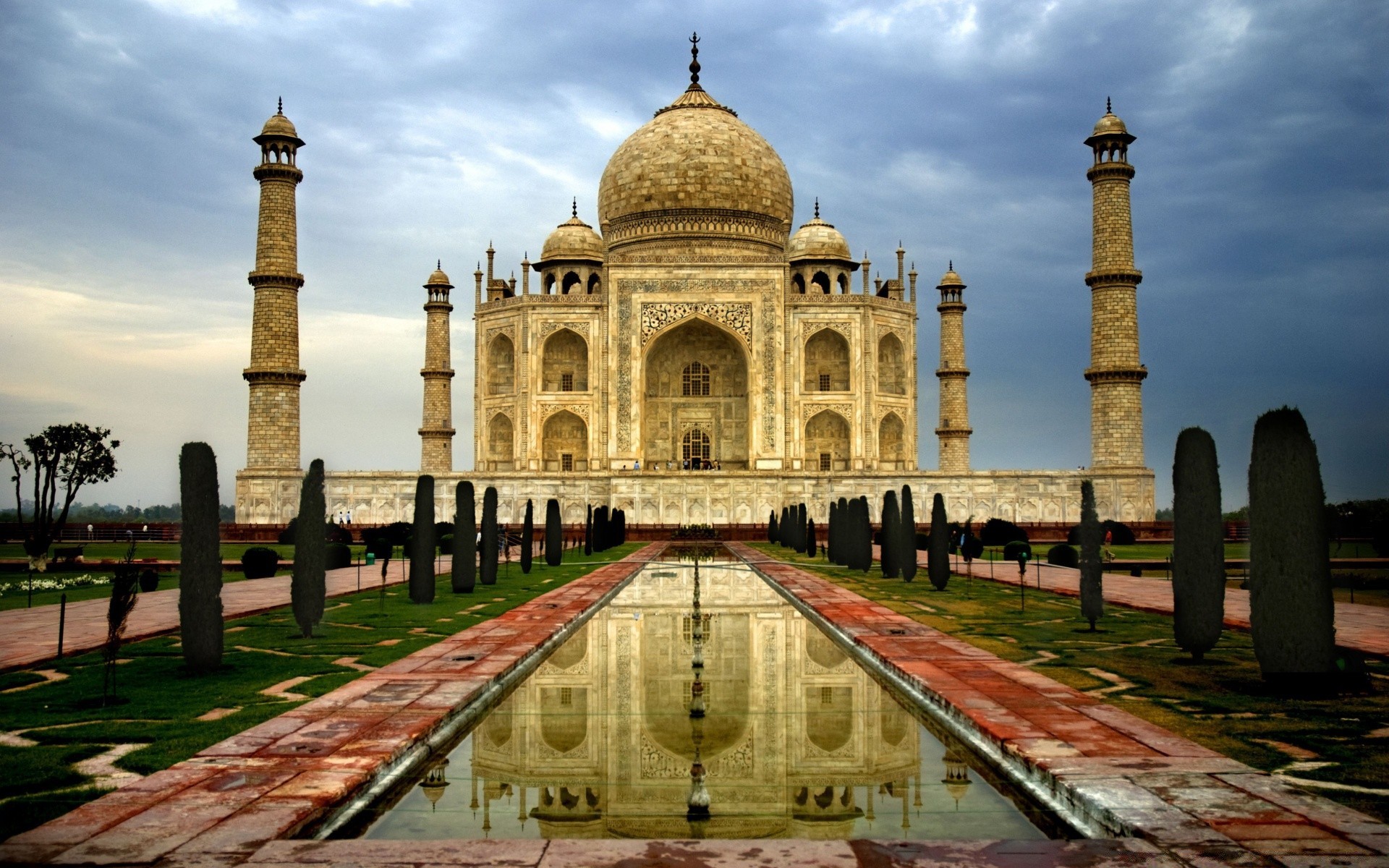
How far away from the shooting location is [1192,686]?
5938 mm

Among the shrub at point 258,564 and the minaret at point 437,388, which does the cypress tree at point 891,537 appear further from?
the minaret at point 437,388

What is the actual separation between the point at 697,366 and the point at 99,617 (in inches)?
992

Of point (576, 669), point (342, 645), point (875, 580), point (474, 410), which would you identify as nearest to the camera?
point (576, 669)

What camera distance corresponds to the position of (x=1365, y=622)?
905 cm

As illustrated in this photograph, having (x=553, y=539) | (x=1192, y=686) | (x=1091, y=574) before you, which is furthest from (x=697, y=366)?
(x=1192, y=686)

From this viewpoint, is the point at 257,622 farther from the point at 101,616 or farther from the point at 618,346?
the point at 618,346

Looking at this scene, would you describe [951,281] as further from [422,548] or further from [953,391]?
[422,548]

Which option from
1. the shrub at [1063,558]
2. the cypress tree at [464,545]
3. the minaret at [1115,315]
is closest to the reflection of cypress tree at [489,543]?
the cypress tree at [464,545]

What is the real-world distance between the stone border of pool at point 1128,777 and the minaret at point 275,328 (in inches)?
906

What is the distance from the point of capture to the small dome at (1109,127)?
1078 inches

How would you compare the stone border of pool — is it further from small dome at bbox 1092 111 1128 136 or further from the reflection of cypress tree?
small dome at bbox 1092 111 1128 136

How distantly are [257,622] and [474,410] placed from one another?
81.9 feet

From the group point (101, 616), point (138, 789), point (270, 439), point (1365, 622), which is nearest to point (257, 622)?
point (101, 616)

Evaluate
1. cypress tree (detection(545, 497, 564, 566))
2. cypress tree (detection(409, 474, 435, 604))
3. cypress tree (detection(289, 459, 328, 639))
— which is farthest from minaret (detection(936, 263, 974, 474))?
cypress tree (detection(289, 459, 328, 639))
